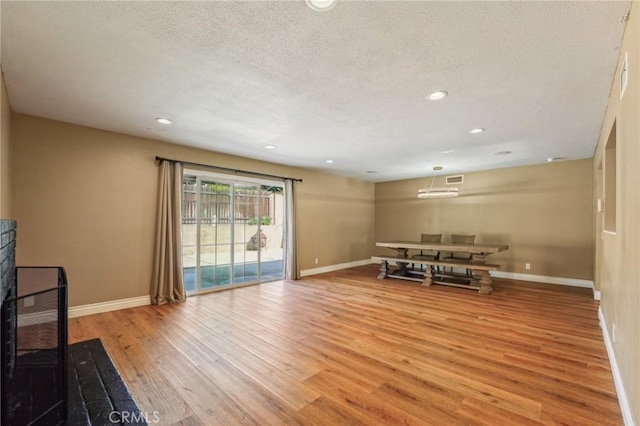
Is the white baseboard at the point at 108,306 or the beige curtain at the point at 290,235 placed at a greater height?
the beige curtain at the point at 290,235

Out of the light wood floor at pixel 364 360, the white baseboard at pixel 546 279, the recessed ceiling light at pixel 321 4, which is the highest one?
the recessed ceiling light at pixel 321 4

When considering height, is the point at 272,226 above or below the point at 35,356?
above

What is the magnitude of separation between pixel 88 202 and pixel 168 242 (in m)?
1.12

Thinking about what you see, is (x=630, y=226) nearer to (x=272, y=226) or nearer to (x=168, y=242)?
(x=168, y=242)

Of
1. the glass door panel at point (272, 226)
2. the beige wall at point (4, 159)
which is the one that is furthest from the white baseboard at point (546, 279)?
the beige wall at point (4, 159)

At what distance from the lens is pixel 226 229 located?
5348mm

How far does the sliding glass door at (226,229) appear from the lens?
4.94 metres

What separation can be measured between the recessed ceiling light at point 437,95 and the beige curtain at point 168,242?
12.3ft

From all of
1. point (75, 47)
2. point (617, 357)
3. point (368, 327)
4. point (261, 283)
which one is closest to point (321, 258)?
point (261, 283)

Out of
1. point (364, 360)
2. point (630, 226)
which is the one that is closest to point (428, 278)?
point (364, 360)

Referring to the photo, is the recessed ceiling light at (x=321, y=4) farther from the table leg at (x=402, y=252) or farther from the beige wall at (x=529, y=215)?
the beige wall at (x=529, y=215)

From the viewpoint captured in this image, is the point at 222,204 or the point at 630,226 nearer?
the point at 630,226

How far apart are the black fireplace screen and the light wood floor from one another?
1.48 ft

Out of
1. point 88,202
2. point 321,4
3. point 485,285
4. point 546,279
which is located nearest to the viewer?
point 321,4
